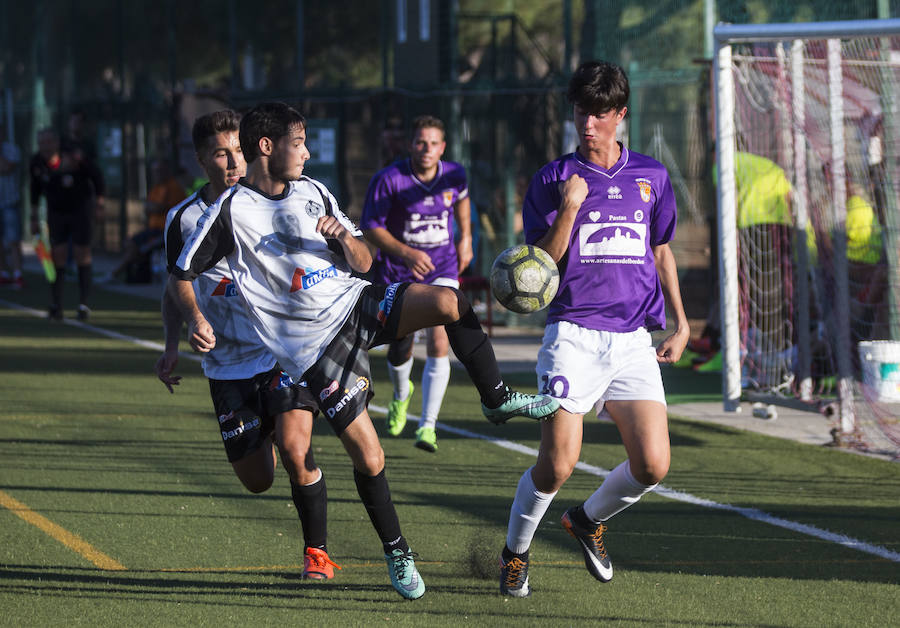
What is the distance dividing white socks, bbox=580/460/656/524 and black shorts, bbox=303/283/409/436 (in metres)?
1.03

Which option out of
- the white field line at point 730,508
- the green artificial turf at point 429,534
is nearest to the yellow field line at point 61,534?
the green artificial turf at point 429,534

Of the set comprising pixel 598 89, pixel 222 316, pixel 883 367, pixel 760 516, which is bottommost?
pixel 760 516

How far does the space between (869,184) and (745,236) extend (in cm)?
115

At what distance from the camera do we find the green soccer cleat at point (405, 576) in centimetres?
561

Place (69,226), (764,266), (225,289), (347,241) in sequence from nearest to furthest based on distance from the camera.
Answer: (347,241) < (225,289) < (764,266) < (69,226)

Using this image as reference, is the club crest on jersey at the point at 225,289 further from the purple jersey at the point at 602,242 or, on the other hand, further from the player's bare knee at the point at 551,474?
the player's bare knee at the point at 551,474

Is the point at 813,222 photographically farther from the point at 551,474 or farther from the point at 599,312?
the point at 551,474

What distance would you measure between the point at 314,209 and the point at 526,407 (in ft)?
3.79

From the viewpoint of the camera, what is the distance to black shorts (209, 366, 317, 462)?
19.0ft

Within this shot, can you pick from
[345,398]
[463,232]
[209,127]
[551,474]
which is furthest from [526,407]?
[463,232]

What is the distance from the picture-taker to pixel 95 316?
1742 cm

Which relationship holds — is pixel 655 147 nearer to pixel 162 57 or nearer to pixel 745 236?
pixel 745 236

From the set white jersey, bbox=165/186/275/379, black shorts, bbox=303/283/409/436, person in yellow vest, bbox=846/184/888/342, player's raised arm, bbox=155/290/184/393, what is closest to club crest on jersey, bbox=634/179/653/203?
black shorts, bbox=303/283/409/436

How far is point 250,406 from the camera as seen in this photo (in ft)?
19.3
